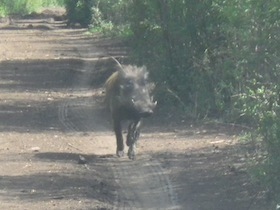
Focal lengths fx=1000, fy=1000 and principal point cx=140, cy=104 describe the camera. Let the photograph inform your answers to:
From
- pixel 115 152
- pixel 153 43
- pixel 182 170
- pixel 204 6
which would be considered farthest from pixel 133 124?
pixel 153 43

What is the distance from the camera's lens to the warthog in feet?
50.8

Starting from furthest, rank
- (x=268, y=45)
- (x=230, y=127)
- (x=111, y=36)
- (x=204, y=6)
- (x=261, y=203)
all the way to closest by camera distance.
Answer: (x=111, y=36), (x=204, y=6), (x=230, y=127), (x=268, y=45), (x=261, y=203)

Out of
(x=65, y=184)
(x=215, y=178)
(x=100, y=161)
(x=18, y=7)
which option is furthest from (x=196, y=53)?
(x=18, y=7)

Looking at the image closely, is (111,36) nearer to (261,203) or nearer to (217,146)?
(217,146)

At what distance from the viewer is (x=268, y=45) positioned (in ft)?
42.9

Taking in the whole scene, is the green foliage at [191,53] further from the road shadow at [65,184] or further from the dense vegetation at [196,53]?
the road shadow at [65,184]

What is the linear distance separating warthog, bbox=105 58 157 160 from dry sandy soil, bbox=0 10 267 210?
34 cm

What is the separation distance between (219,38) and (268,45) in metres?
7.99

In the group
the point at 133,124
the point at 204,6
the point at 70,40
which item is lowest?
the point at 70,40

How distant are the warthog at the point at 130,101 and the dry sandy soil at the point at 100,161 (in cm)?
34

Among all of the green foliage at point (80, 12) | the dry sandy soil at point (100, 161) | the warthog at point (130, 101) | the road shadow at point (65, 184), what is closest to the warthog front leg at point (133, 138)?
the warthog at point (130, 101)

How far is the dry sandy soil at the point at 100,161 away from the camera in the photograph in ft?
40.9

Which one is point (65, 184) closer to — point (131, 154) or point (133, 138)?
point (131, 154)

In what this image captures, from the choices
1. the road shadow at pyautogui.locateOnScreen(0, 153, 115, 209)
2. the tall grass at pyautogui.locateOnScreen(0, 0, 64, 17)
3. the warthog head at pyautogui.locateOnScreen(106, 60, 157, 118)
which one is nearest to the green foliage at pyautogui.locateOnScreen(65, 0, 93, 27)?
the tall grass at pyautogui.locateOnScreen(0, 0, 64, 17)
